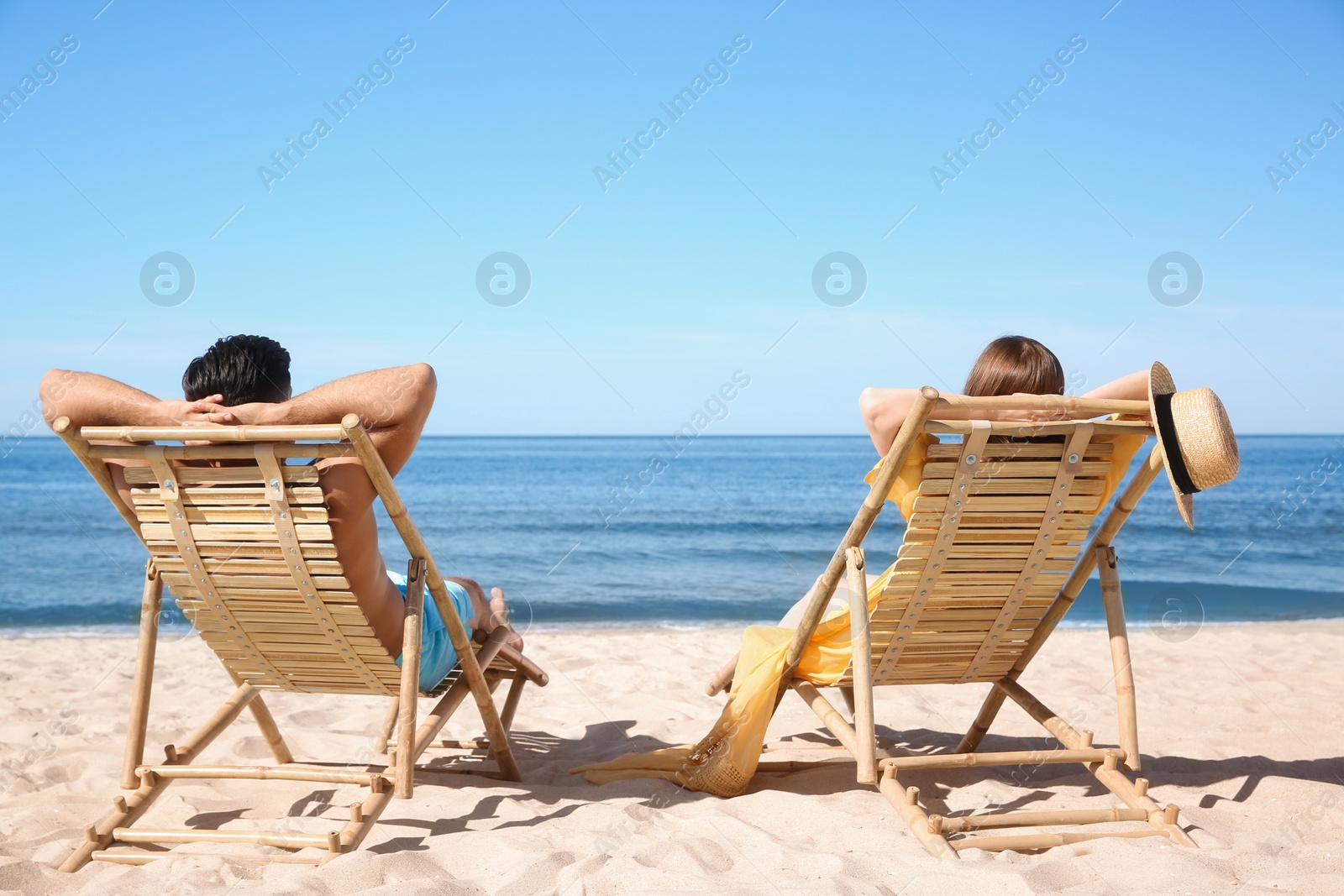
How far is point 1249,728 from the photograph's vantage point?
4211 millimetres

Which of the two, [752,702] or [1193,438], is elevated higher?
[1193,438]

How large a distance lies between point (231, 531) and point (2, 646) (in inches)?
227

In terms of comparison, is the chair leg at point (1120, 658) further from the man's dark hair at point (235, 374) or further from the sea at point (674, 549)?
the sea at point (674, 549)

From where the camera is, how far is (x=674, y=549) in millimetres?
15383

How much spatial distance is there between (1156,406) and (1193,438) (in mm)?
128

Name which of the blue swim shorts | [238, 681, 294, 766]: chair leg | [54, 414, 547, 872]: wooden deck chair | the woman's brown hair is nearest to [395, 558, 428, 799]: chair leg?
[54, 414, 547, 872]: wooden deck chair

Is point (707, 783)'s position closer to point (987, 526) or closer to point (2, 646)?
point (987, 526)

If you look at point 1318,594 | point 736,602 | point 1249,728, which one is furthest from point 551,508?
point 1249,728

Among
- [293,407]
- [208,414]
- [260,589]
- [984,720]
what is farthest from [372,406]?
[984,720]

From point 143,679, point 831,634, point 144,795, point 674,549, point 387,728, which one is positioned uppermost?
point 831,634

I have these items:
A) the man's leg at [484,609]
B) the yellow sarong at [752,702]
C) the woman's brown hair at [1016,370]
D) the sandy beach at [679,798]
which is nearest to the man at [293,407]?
the man's leg at [484,609]

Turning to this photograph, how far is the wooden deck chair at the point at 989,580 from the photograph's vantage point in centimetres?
267

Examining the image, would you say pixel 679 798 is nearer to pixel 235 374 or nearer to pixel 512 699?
pixel 512 699

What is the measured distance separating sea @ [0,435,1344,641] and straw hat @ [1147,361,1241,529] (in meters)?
5.13
